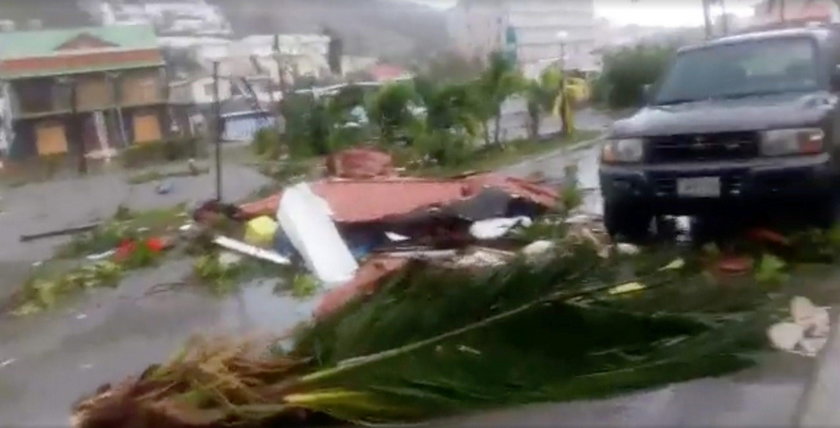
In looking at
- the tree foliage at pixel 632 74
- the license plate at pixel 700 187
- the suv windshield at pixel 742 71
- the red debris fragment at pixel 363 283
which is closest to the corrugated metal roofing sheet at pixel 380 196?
the red debris fragment at pixel 363 283

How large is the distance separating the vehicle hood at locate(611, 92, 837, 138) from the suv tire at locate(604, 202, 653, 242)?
300 millimetres

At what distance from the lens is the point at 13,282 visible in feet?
14.3

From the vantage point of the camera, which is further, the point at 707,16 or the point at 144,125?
the point at 707,16

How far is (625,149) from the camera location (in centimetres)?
465

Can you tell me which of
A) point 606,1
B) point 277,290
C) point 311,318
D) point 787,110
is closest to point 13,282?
point 277,290

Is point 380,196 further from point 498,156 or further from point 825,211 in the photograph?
point 825,211

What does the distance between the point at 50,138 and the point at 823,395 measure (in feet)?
8.63

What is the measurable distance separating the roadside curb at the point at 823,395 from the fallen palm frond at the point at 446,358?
0.21m

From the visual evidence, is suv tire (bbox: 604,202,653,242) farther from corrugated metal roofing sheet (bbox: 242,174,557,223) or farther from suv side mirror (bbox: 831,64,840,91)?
suv side mirror (bbox: 831,64,840,91)

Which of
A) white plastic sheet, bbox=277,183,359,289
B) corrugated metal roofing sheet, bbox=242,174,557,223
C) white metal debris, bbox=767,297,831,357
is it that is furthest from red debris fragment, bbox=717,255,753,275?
white plastic sheet, bbox=277,183,359,289

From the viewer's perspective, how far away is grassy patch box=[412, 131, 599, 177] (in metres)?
4.21

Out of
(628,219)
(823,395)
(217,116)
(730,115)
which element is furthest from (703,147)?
(217,116)

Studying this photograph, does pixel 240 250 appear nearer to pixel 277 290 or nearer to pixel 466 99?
pixel 277 290

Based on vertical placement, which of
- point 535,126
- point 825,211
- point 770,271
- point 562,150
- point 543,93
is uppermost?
point 543,93
